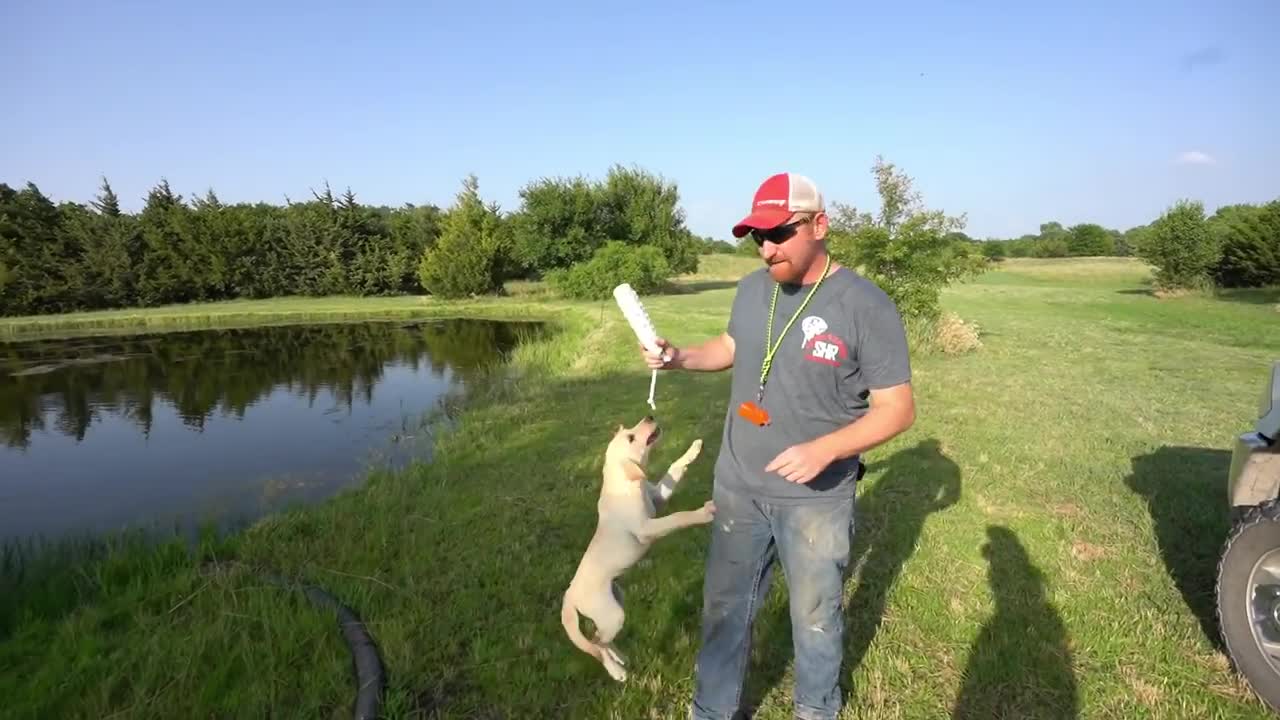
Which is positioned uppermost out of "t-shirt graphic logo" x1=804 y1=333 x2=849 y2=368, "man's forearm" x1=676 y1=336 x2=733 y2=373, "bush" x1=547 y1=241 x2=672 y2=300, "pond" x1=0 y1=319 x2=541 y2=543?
"bush" x1=547 y1=241 x2=672 y2=300

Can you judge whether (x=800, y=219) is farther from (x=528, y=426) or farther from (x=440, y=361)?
(x=440, y=361)

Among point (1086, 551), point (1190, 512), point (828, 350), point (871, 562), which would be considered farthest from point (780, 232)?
point (1190, 512)

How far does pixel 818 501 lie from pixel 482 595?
2.95m

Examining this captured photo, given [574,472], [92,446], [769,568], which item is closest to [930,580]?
[769,568]

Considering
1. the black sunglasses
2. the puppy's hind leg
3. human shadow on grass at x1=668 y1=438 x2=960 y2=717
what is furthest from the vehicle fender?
the puppy's hind leg

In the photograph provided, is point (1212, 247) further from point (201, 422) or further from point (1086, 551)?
point (201, 422)

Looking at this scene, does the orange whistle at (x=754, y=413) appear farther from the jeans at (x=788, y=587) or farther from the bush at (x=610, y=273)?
the bush at (x=610, y=273)

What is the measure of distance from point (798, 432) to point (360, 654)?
2.94 m

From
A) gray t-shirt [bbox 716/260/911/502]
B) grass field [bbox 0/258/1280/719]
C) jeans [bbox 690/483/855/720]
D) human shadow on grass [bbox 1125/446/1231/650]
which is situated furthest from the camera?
human shadow on grass [bbox 1125/446/1231/650]

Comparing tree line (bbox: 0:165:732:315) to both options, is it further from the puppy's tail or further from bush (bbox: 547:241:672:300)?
the puppy's tail

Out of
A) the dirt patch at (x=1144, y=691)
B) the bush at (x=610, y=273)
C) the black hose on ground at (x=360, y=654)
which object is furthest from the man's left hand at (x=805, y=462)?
the bush at (x=610, y=273)

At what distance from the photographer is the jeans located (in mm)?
2748

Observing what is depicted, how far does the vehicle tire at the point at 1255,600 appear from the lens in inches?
132

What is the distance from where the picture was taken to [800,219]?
8.57 feet
